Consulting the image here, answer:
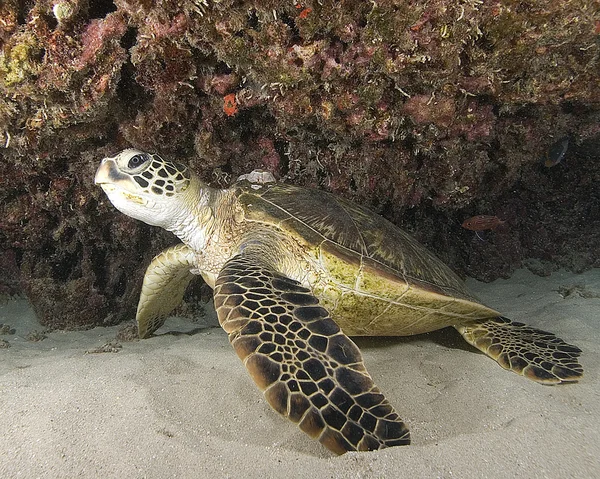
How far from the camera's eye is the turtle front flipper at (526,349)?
2.48m

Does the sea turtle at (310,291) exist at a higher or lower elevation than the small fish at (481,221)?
lower

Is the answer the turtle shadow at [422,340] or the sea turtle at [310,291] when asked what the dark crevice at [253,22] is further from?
the turtle shadow at [422,340]

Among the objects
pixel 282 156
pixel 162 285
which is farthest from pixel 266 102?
pixel 162 285

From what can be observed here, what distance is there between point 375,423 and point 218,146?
2.88m

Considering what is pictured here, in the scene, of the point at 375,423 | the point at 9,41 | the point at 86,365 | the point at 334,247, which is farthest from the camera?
the point at 334,247

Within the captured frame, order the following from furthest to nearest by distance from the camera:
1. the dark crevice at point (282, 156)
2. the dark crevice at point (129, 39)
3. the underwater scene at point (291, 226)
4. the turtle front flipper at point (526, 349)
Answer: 1. the dark crevice at point (282, 156)
2. the dark crevice at point (129, 39)
3. the turtle front flipper at point (526, 349)
4. the underwater scene at point (291, 226)

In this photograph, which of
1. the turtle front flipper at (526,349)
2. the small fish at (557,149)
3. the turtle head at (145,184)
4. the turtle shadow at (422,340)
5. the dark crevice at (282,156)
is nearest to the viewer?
the turtle front flipper at (526,349)

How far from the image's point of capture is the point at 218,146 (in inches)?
139

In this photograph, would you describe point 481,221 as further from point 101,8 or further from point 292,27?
point 101,8

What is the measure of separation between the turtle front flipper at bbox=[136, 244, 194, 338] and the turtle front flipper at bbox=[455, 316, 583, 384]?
114 inches

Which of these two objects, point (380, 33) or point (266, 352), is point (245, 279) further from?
point (380, 33)

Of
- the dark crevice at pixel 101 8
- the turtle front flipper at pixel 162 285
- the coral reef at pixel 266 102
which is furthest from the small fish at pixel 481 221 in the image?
the dark crevice at pixel 101 8

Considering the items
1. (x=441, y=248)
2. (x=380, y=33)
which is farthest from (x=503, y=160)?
(x=380, y=33)

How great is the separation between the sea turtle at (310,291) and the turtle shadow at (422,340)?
0.54ft
